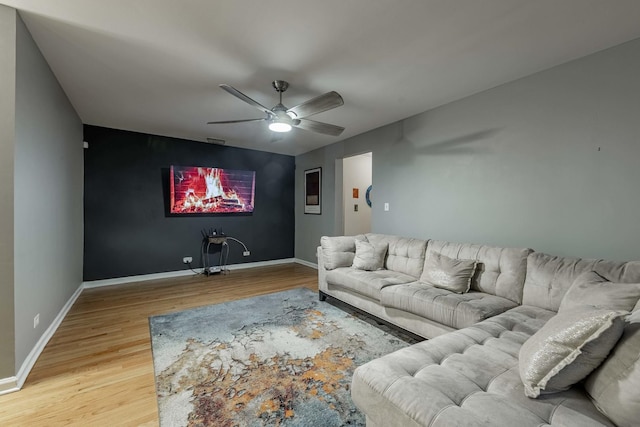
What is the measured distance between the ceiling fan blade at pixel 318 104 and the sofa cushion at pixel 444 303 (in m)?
1.83

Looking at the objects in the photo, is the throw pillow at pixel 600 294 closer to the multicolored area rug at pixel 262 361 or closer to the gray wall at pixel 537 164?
the gray wall at pixel 537 164

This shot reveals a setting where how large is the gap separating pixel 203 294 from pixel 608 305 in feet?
13.8

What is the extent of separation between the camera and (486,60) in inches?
99.3

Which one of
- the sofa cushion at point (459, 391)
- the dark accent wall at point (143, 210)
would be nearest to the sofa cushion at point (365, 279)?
the sofa cushion at point (459, 391)

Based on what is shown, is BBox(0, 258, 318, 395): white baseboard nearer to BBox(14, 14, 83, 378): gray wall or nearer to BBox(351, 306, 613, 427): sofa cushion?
BBox(14, 14, 83, 378): gray wall

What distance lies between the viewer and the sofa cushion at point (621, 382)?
0.93 m

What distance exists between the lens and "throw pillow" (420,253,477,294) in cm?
255

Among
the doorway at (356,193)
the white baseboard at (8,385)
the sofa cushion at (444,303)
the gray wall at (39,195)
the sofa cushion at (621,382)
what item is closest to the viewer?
the sofa cushion at (621,382)

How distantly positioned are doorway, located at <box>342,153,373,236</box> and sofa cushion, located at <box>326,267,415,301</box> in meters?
2.34

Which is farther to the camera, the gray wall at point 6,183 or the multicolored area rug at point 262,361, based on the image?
the gray wall at point 6,183

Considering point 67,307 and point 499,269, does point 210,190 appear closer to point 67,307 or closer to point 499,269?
point 67,307

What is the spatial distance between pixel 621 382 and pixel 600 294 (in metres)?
0.87

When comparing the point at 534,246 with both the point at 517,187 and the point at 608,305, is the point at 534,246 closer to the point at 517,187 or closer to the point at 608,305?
the point at 517,187

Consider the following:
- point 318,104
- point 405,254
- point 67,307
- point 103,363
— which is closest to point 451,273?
point 405,254
